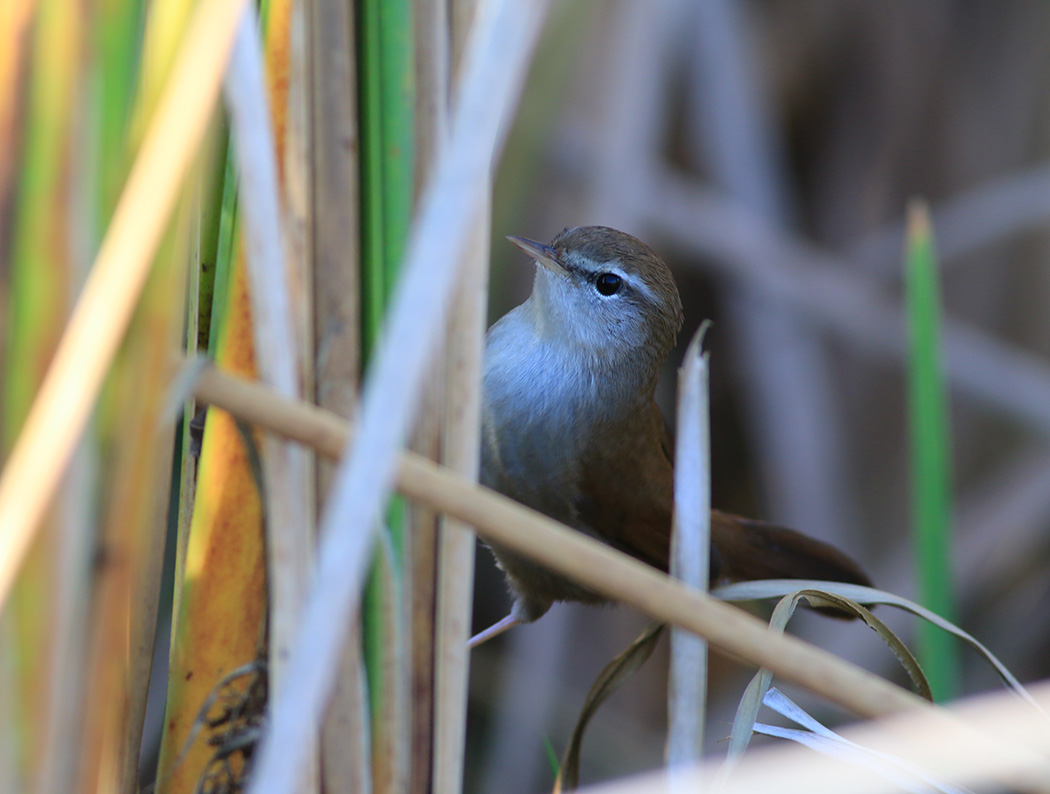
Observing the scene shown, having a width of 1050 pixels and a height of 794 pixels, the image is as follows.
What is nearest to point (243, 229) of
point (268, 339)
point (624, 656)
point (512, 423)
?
point (268, 339)

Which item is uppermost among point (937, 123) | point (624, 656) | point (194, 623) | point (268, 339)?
point (937, 123)

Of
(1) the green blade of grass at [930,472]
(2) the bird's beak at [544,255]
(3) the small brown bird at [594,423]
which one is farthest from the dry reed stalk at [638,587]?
(2) the bird's beak at [544,255]

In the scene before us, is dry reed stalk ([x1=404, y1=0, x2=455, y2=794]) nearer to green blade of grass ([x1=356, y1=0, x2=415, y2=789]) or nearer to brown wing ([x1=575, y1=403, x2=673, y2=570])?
green blade of grass ([x1=356, y1=0, x2=415, y2=789])

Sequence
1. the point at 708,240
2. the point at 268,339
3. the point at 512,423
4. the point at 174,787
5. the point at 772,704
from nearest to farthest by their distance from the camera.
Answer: the point at 268,339 < the point at 174,787 < the point at 772,704 < the point at 512,423 < the point at 708,240

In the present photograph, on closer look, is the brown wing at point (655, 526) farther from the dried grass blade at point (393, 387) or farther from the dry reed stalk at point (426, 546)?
the dried grass blade at point (393, 387)

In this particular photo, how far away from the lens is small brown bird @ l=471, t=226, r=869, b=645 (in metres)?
1.50

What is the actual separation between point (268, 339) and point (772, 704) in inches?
21.9

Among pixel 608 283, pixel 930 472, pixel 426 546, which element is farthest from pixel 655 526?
pixel 426 546

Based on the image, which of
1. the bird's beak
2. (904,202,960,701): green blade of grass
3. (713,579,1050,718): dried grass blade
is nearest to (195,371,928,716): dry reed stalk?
(713,579,1050,718): dried grass blade

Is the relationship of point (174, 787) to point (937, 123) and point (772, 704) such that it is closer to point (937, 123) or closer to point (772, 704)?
point (772, 704)

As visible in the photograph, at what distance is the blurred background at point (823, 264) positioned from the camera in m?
2.22

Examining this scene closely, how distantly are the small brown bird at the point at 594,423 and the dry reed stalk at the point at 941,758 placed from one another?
85 centimetres

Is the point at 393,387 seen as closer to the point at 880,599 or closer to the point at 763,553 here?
the point at 880,599

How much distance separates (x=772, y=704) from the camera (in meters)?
0.88
